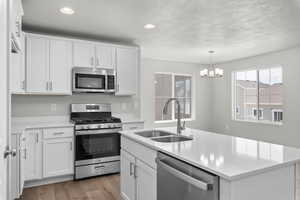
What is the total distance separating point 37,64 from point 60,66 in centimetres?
34

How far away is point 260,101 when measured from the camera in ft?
17.7

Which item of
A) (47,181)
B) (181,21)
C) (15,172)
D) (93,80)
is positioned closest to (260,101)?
(181,21)

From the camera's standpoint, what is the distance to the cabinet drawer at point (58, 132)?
10.2ft

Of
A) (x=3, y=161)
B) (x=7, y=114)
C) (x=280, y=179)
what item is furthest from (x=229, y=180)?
(x=7, y=114)

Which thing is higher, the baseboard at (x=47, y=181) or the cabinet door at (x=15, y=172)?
the cabinet door at (x=15, y=172)

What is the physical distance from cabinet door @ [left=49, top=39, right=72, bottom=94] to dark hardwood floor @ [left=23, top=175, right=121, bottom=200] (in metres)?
1.52

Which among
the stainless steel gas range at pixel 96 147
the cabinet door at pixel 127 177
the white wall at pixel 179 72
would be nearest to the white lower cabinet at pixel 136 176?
the cabinet door at pixel 127 177

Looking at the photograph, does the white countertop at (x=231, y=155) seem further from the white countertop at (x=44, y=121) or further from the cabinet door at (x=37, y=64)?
the cabinet door at (x=37, y=64)

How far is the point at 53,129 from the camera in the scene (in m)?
3.16

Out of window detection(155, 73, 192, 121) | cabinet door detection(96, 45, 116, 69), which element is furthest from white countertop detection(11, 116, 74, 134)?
window detection(155, 73, 192, 121)

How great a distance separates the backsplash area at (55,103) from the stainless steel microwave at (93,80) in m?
0.39

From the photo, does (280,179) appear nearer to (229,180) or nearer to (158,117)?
(229,180)

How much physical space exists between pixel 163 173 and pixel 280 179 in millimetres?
830

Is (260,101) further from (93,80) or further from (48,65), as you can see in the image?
(48,65)
